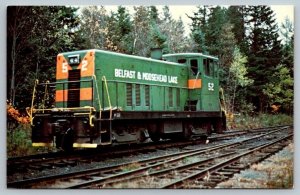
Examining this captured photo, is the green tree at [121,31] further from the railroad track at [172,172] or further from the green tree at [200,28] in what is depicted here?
the railroad track at [172,172]

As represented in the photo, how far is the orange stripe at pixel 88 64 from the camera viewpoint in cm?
658

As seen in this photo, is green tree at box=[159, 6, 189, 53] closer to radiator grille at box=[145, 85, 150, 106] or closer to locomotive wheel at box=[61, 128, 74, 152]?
radiator grille at box=[145, 85, 150, 106]

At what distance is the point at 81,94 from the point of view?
6.62 m

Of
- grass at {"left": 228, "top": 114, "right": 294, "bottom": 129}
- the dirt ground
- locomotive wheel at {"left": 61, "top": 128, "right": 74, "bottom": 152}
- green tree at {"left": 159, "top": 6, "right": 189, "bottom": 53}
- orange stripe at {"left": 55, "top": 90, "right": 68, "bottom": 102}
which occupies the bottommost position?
the dirt ground

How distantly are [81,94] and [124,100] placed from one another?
0.70 metres

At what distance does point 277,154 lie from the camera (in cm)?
640

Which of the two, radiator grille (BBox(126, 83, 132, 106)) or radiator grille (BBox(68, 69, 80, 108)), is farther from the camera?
radiator grille (BBox(126, 83, 132, 106))

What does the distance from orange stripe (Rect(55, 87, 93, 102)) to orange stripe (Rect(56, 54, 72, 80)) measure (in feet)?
0.79

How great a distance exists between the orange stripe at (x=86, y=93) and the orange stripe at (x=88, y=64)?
9.0 inches

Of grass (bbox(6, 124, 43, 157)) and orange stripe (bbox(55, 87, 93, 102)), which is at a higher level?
orange stripe (bbox(55, 87, 93, 102))

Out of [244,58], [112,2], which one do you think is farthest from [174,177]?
[112,2]

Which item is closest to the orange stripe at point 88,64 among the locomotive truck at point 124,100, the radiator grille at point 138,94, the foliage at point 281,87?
the locomotive truck at point 124,100

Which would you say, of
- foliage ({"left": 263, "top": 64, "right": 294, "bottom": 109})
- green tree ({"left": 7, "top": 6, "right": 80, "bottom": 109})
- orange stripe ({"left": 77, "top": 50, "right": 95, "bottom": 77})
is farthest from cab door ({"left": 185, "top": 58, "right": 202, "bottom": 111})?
green tree ({"left": 7, "top": 6, "right": 80, "bottom": 109})

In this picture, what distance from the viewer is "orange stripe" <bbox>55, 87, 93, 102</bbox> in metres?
6.53
